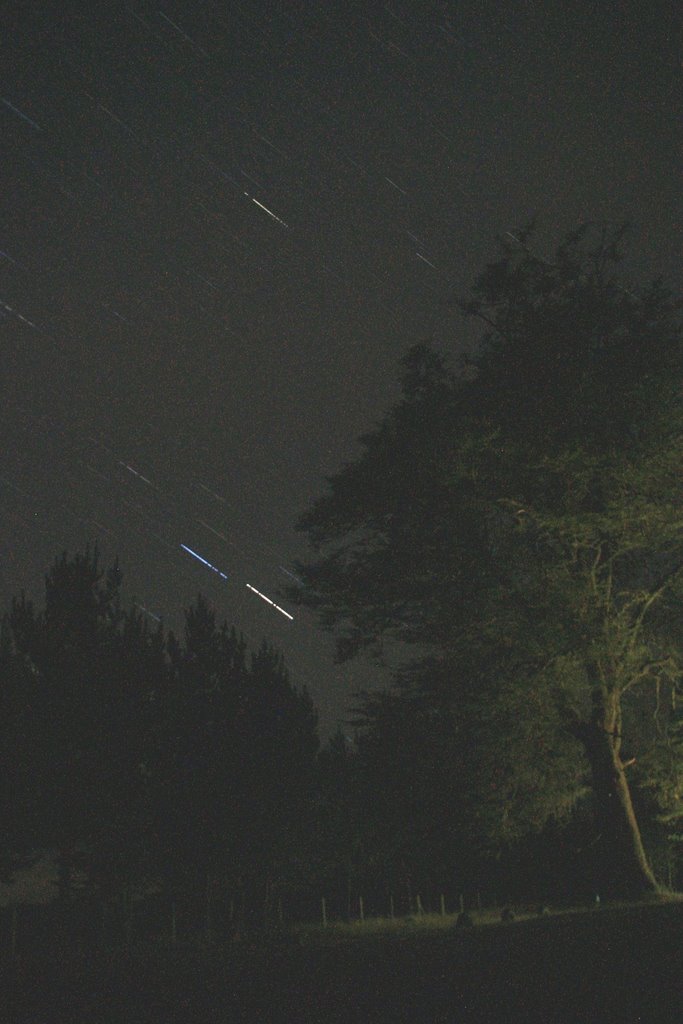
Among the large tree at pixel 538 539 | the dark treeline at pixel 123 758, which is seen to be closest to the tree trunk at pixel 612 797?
the large tree at pixel 538 539

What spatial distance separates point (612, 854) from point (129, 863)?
18.7 metres

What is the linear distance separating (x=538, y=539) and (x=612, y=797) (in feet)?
18.9

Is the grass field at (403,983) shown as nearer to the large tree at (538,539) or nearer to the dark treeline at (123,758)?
the large tree at (538,539)

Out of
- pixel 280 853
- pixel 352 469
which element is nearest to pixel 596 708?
pixel 352 469

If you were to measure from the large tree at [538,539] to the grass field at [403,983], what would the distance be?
658 cm

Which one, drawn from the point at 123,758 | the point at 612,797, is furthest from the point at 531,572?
the point at 123,758

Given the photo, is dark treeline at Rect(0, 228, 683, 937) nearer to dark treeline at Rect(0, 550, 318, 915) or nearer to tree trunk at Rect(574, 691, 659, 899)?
tree trunk at Rect(574, 691, 659, 899)

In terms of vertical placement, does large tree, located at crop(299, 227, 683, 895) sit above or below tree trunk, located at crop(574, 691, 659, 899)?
above

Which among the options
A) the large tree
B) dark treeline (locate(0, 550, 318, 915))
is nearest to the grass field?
the large tree

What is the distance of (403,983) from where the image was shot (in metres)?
9.12

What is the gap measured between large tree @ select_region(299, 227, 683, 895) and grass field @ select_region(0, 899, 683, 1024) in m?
6.58

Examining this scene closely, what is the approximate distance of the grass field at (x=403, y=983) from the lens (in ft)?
25.7

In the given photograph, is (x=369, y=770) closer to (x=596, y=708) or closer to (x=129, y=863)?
(x=596, y=708)

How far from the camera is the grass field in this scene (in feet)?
25.7
